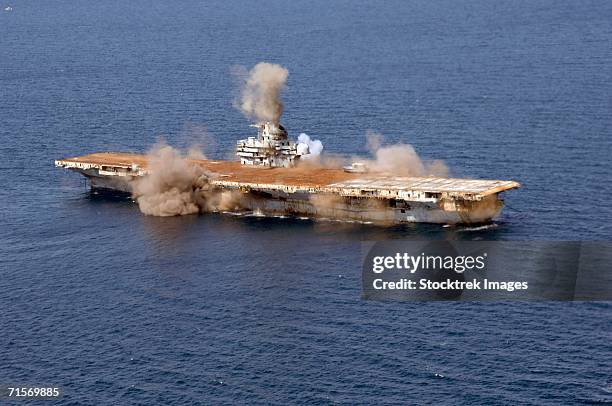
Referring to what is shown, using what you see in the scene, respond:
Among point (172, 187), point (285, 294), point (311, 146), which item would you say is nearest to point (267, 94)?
point (311, 146)

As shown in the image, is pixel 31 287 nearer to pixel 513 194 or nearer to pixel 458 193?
pixel 458 193

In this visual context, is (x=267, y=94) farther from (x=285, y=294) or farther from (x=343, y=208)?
(x=285, y=294)

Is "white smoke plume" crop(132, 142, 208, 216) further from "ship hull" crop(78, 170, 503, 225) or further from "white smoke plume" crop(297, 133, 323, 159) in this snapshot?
"white smoke plume" crop(297, 133, 323, 159)

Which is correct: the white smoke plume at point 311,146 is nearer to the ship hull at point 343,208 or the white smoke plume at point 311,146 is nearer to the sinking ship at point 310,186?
the sinking ship at point 310,186

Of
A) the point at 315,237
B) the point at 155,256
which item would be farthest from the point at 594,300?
the point at 155,256

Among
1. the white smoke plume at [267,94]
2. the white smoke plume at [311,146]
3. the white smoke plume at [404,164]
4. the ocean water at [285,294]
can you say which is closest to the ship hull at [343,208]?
the ocean water at [285,294]

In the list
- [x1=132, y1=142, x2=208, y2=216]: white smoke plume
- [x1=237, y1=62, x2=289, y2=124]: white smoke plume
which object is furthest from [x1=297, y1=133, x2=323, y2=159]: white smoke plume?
[x1=132, y1=142, x2=208, y2=216]: white smoke plume
